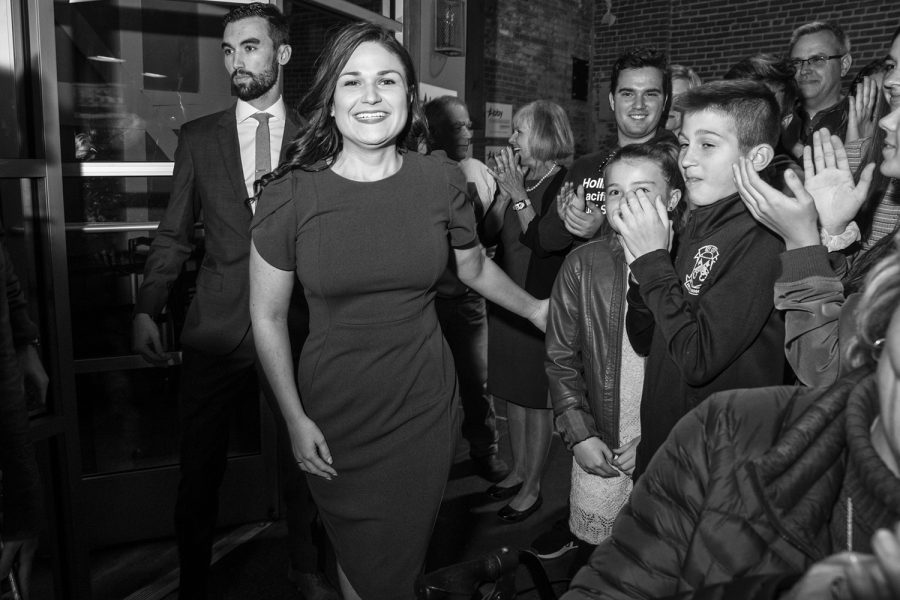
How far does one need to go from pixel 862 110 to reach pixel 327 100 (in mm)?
1854

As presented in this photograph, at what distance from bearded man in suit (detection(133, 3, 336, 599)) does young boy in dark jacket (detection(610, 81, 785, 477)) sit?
1359 millimetres

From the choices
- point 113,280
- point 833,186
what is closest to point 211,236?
point 113,280

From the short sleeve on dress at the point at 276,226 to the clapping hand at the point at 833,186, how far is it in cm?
126

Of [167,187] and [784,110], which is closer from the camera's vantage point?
[784,110]

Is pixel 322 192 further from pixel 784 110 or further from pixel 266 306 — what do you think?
pixel 784 110

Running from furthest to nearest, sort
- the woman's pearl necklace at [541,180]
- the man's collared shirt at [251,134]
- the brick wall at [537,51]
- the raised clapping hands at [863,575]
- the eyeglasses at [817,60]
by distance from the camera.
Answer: the brick wall at [537,51]
the eyeglasses at [817,60]
the woman's pearl necklace at [541,180]
the man's collared shirt at [251,134]
the raised clapping hands at [863,575]

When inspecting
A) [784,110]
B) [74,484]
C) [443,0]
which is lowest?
[74,484]

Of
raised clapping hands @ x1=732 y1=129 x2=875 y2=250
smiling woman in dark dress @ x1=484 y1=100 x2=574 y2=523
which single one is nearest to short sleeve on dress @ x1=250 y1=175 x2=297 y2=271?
raised clapping hands @ x1=732 y1=129 x2=875 y2=250

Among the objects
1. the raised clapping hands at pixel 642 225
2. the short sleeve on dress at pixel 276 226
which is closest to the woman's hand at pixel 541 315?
the raised clapping hands at pixel 642 225

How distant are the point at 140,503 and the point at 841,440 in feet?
9.61

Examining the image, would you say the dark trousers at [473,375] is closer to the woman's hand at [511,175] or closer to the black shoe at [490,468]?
the black shoe at [490,468]

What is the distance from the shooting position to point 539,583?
1576mm

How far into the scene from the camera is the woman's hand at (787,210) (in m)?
1.70

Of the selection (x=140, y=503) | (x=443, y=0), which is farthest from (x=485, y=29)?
(x=140, y=503)
